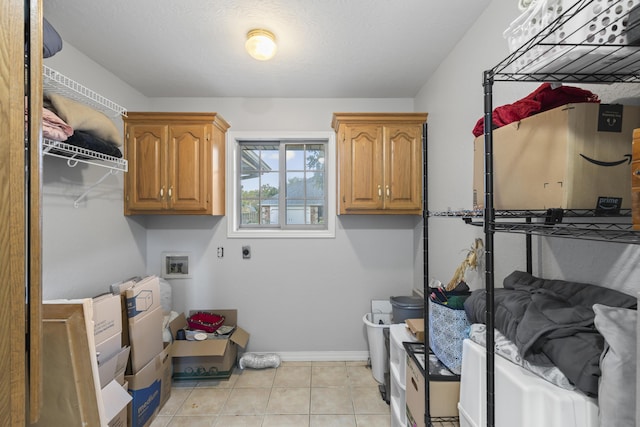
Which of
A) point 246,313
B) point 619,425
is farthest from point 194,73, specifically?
point 619,425

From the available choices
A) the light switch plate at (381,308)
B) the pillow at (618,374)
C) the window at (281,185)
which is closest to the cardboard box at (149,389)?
the window at (281,185)

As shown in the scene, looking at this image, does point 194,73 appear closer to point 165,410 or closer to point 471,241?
point 471,241

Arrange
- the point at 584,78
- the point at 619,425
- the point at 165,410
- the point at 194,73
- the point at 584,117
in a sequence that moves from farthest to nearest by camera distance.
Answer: the point at 194,73, the point at 165,410, the point at 584,78, the point at 584,117, the point at 619,425

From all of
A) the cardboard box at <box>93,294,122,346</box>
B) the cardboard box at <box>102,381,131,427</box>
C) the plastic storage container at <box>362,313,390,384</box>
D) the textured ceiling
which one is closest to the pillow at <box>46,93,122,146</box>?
the textured ceiling

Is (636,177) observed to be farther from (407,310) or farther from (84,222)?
(84,222)

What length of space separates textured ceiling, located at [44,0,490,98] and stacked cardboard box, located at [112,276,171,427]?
167 centimetres

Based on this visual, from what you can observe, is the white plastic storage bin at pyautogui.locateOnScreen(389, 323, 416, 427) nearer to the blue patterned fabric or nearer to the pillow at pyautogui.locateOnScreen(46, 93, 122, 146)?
the blue patterned fabric

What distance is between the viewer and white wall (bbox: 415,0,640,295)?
3.11 ft

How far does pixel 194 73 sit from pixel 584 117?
2493mm

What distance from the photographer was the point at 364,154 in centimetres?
243

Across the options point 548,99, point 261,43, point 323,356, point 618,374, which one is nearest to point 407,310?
point 323,356

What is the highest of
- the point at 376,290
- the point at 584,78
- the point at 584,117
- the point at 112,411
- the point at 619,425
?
the point at 584,78

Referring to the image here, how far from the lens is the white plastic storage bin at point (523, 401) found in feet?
2.23

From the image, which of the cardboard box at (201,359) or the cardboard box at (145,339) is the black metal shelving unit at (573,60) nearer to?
the cardboard box at (145,339)
